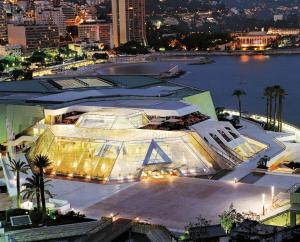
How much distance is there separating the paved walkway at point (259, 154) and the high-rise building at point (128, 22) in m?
90.1

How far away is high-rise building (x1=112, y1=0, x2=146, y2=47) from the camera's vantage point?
117 metres

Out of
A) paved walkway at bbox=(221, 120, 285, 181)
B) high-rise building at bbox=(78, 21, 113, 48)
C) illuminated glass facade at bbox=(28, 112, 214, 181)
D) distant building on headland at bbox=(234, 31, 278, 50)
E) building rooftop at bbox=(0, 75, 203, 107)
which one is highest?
building rooftop at bbox=(0, 75, 203, 107)

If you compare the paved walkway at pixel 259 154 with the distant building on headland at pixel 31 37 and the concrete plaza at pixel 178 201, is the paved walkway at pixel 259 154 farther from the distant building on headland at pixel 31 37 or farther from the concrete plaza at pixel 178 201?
the distant building on headland at pixel 31 37

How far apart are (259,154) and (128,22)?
97961 millimetres

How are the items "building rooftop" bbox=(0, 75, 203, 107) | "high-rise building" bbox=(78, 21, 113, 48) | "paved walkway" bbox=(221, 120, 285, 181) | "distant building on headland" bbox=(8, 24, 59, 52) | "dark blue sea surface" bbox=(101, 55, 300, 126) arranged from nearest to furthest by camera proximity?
"paved walkway" bbox=(221, 120, 285, 181)
"building rooftop" bbox=(0, 75, 203, 107)
"dark blue sea surface" bbox=(101, 55, 300, 126)
"distant building on headland" bbox=(8, 24, 59, 52)
"high-rise building" bbox=(78, 21, 113, 48)

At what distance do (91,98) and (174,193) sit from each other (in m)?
8.46

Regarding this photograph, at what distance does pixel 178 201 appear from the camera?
16094 mm

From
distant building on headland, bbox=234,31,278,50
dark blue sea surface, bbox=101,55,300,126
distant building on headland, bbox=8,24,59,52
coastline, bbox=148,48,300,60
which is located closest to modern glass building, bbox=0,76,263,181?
dark blue sea surface, bbox=101,55,300,126

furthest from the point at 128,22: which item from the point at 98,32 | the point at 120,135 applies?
the point at 120,135

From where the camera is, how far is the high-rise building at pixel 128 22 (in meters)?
117

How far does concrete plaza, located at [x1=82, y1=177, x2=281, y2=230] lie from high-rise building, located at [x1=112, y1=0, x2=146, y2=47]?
9963 centimetres

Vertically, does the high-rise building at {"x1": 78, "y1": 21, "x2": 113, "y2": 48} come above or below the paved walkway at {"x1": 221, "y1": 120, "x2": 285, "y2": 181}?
below

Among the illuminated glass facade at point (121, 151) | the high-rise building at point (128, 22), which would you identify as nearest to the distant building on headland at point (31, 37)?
the high-rise building at point (128, 22)

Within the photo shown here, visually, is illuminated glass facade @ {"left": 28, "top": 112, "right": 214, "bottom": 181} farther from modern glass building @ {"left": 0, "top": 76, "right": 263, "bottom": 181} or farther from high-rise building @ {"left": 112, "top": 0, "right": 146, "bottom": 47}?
high-rise building @ {"left": 112, "top": 0, "right": 146, "bottom": 47}
